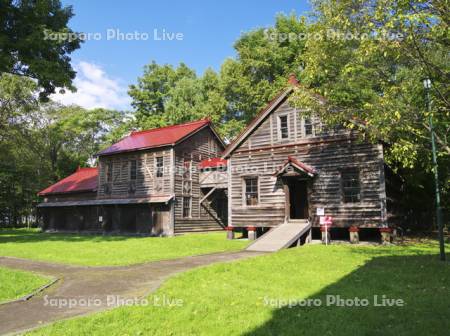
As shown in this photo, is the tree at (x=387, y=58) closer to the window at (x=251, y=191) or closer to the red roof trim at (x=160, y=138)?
the window at (x=251, y=191)

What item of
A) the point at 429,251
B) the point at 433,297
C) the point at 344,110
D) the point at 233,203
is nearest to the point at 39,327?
the point at 433,297

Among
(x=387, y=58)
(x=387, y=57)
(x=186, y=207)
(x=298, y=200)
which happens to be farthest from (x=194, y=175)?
(x=387, y=57)

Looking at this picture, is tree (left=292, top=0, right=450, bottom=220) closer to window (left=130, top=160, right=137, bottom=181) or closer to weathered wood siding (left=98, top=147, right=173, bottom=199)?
weathered wood siding (left=98, top=147, right=173, bottom=199)

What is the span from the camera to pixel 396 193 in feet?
74.1

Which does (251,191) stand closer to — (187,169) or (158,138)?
(187,169)

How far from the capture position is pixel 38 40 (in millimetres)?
22281

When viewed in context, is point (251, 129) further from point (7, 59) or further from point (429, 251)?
point (7, 59)

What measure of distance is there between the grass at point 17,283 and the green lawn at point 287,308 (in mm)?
3154

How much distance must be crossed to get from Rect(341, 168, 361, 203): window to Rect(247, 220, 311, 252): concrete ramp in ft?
8.42

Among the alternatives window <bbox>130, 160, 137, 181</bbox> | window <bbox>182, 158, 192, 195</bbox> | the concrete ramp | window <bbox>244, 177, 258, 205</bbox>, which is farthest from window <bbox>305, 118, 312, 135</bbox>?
window <bbox>130, 160, 137, 181</bbox>

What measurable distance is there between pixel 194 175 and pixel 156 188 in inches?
137

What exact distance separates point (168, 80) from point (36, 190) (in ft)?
81.6

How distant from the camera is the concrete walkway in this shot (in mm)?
6802

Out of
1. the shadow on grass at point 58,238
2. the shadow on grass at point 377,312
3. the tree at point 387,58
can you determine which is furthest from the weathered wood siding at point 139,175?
the shadow on grass at point 377,312
